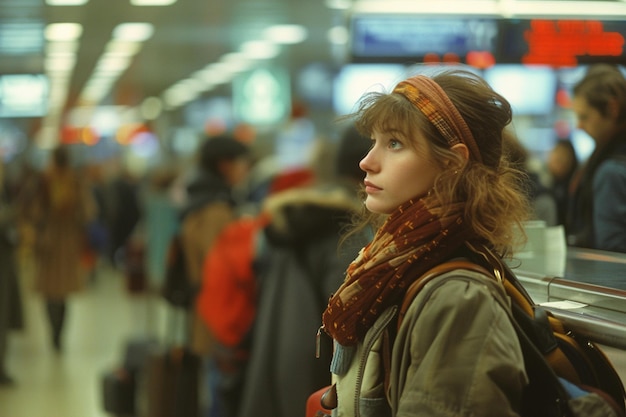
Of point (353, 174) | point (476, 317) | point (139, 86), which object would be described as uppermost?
point (476, 317)

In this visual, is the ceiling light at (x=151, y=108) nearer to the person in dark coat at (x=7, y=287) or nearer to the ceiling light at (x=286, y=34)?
the ceiling light at (x=286, y=34)

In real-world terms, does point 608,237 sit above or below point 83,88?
above

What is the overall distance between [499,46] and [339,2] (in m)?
4.75

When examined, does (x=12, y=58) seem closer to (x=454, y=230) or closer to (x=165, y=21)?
(x=165, y=21)

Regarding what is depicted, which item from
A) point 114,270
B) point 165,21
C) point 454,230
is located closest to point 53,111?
point 114,270

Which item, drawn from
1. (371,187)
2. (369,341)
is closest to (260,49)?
(371,187)

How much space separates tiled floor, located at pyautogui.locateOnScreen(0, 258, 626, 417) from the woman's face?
517 cm

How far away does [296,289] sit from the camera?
375cm

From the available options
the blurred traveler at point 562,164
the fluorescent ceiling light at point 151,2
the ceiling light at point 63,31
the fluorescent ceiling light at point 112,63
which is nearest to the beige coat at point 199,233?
the blurred traveler at point 562,164

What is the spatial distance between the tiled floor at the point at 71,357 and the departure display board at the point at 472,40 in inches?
127

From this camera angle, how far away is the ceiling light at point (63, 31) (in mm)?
12192

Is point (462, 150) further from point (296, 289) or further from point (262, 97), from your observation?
point (262, 97)

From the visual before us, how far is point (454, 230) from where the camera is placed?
1.42m

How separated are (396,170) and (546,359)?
0.37m
